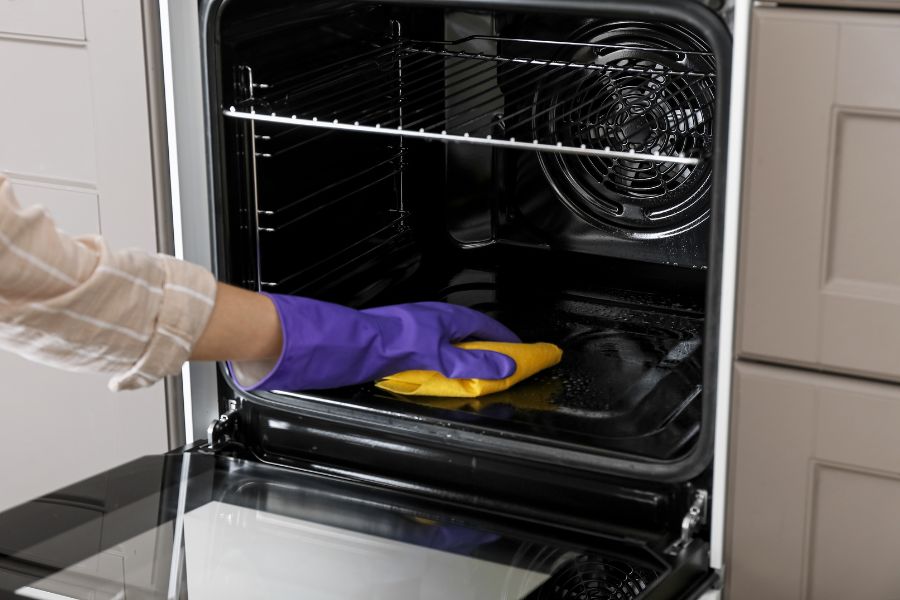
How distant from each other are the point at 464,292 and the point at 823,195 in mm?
Result: 784

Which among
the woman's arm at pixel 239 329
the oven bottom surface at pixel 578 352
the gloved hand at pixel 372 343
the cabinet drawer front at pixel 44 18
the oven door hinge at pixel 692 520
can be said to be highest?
the cabinet drawer front at pixel 44 18

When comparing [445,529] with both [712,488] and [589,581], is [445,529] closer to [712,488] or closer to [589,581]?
[589,581]

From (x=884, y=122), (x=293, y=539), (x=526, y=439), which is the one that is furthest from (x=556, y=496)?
(x=884, y=122)

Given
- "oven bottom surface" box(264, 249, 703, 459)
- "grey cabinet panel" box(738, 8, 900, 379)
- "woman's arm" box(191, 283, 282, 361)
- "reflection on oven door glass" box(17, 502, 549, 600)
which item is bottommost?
"reflection on oven door glass" box(17, 502, 549, 600)

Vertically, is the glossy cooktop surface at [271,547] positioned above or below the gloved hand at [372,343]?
below

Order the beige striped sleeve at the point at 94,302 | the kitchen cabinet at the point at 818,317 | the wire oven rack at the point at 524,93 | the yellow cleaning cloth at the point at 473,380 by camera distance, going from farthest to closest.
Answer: the wire oven rack at the point at 524,93
the yellow cleaning cloth at the point at 473,380
the kitchen cabinet at the point at 818,317
the beige striped sleeve at the point at 94,302

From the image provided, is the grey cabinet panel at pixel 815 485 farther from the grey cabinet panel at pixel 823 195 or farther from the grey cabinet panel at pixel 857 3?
the grey cabinet panel at pixel 857 3

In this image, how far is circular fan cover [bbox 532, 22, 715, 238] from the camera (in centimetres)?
181

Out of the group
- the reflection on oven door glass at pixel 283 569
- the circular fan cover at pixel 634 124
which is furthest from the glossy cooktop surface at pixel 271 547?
the circular fan cover at pixel 634 124

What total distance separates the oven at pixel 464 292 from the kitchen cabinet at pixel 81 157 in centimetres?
10

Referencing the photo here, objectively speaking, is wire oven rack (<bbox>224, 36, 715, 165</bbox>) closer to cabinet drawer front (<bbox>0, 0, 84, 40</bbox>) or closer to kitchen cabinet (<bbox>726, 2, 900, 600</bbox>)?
cabinet drawer front (<bbox>0, 0, 84, 40</bbox>)

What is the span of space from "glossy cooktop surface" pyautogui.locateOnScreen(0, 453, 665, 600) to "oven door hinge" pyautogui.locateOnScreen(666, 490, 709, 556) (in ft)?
0.13

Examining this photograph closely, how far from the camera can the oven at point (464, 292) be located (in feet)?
4.55

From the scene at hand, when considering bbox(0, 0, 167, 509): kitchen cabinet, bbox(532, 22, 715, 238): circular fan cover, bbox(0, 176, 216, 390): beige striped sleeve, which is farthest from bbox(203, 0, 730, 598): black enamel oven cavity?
bbox(0, 176, 216, 390): beige striped sleeve
